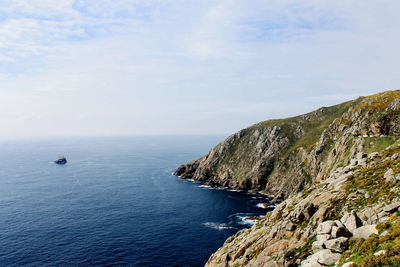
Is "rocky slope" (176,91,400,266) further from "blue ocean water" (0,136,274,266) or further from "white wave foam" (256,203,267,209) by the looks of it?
"blue ocean water" (0,136,274,266)

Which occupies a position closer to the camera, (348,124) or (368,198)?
(368,198)

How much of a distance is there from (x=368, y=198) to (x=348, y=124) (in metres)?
103

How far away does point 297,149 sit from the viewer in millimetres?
157375

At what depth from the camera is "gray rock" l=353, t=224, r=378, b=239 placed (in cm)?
2802

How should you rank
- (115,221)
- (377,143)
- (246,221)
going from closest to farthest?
(377,143) → (115,221) → (246,221)

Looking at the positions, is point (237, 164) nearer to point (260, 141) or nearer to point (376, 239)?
point (260, 141)

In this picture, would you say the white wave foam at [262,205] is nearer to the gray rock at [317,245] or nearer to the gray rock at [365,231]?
the gray rock at [317,245]

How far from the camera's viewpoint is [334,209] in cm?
3769

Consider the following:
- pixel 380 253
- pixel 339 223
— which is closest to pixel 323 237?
pixel 339 223

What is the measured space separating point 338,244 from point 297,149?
137469 mm

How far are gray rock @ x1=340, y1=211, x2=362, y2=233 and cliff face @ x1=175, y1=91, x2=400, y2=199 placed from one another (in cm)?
6688

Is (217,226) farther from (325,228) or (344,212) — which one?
(325,228)

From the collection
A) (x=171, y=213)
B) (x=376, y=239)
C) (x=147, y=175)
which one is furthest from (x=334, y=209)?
(x=147, y=175)

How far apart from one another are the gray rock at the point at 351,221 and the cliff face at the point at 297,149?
66882 mm
